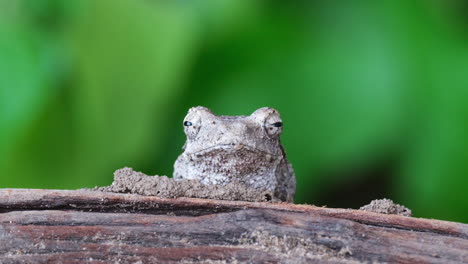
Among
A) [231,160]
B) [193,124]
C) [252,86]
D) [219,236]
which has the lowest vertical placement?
[219,236]

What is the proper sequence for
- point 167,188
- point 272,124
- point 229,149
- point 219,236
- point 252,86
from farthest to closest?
point 252,86 → point 272,124 → point 229,149 → point 167,188 → point 219,236

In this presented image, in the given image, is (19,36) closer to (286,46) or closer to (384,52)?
(286,46)

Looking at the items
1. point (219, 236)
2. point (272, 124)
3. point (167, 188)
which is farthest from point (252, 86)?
point (219, 236)

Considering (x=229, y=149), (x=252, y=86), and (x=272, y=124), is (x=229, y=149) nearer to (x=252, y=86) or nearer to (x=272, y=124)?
(x=272, y=124)

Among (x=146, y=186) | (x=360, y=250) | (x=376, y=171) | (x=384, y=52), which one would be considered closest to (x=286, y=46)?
(x=384, y=52)

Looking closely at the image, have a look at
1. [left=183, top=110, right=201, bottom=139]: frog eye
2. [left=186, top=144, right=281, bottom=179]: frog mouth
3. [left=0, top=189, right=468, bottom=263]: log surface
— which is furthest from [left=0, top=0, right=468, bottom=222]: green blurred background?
[left=0, top=189, right=468, bottom=263]: log surface

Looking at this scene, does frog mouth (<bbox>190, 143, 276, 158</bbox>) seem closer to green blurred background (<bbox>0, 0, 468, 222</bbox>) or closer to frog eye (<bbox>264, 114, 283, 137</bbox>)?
frog eye (<bbox>264, 114, 283, 137</bbox>)
